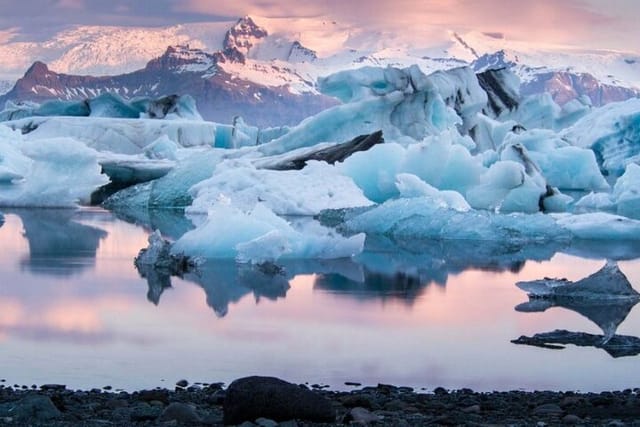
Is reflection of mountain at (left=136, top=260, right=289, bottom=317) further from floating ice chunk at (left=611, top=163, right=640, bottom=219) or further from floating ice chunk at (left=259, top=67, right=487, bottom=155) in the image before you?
floating ice chunk at (left=259, top=67, right=487, bottom=155)

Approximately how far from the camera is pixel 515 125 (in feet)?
87.7

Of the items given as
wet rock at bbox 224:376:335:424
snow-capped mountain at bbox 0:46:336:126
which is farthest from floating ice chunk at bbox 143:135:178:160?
snow-capped mountain at bbox 0:46:336:126

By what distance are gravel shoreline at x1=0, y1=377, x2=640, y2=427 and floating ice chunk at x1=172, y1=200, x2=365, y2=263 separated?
486 centimetres

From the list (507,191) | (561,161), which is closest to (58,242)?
(507,191)

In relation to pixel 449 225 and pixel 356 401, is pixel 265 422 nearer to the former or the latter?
pixel 356 401

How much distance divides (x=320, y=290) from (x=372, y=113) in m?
15.6

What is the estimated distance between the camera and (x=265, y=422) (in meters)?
3.88

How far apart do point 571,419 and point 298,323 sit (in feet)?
9.25

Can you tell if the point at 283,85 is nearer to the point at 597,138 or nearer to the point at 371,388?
the point at 597,138

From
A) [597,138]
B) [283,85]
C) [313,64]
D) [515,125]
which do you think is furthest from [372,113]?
[313,64]

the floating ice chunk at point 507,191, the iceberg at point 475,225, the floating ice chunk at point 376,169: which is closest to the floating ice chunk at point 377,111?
the floating ice chunk at point 376,169

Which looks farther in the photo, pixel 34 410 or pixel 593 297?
pixel 593 297

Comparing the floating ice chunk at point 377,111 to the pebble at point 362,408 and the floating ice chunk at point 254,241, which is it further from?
the pebble at point 362,408

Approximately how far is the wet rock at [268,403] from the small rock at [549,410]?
3.10ft
